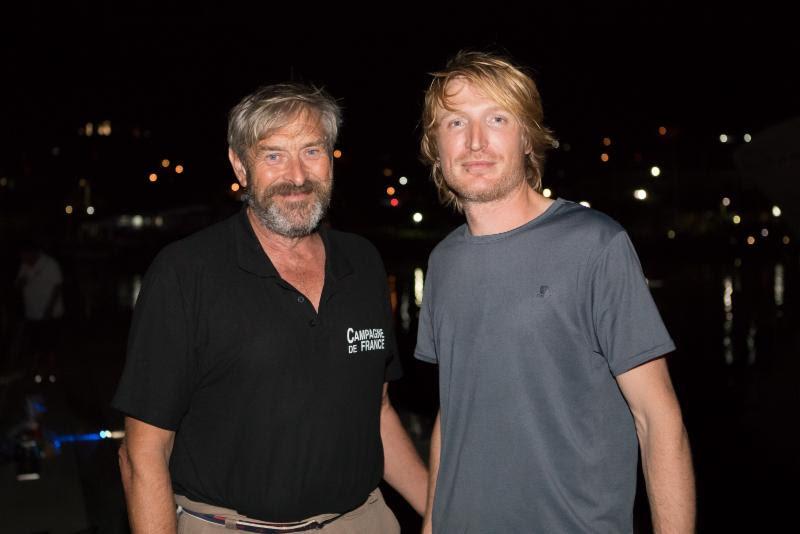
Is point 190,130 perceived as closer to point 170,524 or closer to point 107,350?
point 107,350

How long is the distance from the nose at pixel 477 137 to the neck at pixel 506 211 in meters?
0.19

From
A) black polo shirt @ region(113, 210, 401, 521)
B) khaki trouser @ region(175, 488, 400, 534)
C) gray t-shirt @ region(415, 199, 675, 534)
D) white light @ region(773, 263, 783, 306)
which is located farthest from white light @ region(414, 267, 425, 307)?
gray t-shirt @ region(415, 199, 675, 534)

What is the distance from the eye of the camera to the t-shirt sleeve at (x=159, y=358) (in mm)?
2619

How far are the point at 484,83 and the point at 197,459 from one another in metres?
1.64

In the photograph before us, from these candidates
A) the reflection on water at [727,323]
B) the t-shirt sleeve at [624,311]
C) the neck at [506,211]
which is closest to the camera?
the t-shirt sleeve at [624,311]

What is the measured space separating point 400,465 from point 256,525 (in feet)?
2.44

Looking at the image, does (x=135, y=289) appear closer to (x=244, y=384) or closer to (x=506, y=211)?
(x=244, y=384)

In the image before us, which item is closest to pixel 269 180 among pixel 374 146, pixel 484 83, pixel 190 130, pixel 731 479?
pixel 484 83

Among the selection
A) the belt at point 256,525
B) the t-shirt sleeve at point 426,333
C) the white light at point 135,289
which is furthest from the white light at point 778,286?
the belt at point 256,525

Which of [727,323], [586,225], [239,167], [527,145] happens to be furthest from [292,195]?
[727,323]

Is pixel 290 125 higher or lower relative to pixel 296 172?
higher

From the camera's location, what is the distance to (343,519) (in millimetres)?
2873

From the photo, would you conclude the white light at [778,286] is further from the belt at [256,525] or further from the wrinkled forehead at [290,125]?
the belt at [256,525]

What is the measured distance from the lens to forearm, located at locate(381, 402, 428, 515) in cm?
324
